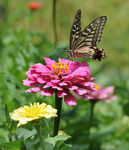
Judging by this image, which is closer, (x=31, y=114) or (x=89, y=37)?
(x=31, y=114)

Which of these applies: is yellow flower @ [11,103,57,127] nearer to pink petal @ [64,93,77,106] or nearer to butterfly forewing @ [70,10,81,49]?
pink petal @ [64,93,77,106]

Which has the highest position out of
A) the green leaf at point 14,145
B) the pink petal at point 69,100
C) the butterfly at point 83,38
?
the butterfly at point 83,38

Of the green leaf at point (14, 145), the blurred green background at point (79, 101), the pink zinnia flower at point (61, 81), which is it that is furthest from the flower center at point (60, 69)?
the green leaf at point (14, 145)

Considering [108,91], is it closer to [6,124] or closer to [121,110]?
[121,110]

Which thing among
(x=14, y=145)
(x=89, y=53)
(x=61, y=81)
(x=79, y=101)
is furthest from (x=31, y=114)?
(x=79, y=101)

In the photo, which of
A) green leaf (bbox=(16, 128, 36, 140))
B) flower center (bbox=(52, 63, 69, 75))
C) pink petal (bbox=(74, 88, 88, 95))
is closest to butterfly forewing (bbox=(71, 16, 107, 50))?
flower center (bbox=(52, 63, 69, 75))

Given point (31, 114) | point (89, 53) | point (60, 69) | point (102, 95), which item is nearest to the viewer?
point (31, 114)

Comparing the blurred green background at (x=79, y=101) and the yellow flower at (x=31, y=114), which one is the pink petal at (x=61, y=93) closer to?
the yellow flower at (x=31, y=114)

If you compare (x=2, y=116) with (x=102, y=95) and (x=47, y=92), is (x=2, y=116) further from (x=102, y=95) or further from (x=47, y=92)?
(x=102, y=95)

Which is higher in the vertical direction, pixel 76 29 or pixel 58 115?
pixel 76 29
